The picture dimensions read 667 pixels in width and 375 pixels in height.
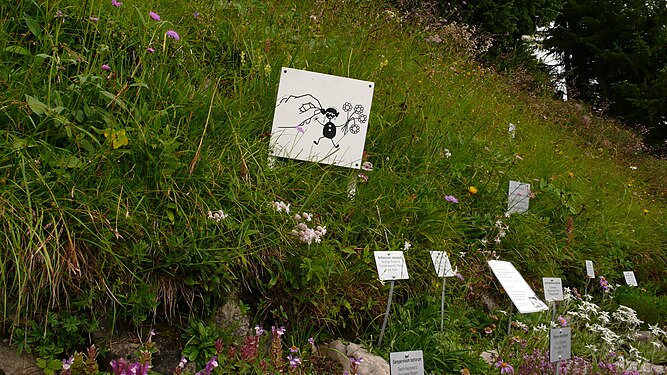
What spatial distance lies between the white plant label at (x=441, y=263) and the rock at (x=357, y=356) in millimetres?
584

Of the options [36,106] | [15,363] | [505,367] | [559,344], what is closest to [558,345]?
[559,344]

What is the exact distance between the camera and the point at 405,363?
221cm

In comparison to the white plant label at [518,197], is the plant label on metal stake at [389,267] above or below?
below

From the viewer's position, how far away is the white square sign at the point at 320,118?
3270mm

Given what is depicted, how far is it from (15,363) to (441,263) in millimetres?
1957

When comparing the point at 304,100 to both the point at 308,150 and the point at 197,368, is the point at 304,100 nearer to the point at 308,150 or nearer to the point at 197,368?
the point at 308,150

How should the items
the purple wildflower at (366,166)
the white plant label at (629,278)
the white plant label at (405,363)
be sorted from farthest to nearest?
the white plant label at (629,278) → the purple wildflower at (366,166) → the white plant label at (405,363)

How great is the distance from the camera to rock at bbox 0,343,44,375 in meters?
2.17

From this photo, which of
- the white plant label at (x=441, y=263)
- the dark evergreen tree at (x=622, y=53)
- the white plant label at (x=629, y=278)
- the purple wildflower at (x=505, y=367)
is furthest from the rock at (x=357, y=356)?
the dark evergreen tree at (x=622, y=53)

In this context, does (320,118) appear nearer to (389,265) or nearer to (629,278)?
(389,265)

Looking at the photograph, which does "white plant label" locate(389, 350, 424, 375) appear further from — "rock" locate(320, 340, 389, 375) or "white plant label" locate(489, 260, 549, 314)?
"white plant label" locate(489, 260, 549, 314)

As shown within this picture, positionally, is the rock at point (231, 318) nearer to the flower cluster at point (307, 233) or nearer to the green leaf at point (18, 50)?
the flower cluster at point (307, 233)

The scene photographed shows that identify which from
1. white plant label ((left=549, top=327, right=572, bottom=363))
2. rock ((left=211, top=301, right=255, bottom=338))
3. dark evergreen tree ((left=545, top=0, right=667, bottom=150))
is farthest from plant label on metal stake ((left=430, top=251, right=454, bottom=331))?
dark evergreen tree ((left=545, top=0, right=667, bottom=150))

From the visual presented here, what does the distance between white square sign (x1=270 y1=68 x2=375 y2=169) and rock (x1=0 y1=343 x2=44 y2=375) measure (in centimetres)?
145
